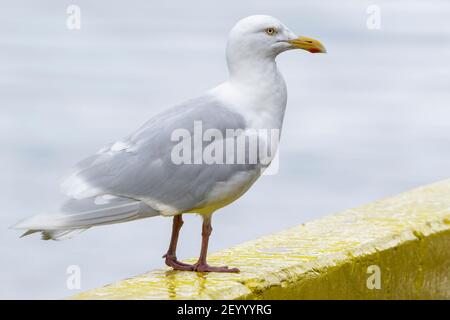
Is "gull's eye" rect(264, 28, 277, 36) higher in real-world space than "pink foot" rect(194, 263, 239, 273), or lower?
higher

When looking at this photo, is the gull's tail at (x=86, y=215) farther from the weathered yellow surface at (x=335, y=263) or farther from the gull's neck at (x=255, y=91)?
the gull's neck at (x=255, y=91)

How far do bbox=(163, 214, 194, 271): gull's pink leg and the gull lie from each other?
158mm

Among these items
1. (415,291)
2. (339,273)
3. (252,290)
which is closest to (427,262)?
(415,291)

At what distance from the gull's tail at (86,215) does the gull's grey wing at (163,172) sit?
0.08ft

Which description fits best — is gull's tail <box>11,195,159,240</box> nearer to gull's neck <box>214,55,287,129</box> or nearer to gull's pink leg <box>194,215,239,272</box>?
gull's pink leg <box>194,215,239,272</box>

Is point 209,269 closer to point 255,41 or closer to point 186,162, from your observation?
point 186,162

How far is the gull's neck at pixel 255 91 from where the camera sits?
15.4ft

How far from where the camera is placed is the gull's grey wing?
4594 millimetres

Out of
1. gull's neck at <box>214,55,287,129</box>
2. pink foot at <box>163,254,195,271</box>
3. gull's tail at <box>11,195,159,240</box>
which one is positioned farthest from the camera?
pink foot at <box>163,254,195,271</box>

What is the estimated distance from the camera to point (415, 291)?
203 inches

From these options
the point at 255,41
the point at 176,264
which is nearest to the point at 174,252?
the point at 176,264

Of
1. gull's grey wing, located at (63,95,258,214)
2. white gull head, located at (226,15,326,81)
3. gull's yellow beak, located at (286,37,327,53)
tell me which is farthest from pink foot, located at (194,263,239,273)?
gull's yellow beak, located at (286,37,327,53)

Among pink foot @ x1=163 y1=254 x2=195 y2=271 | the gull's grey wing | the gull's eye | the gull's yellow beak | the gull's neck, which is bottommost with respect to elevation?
pink foot @ x1=163 y1=254 x2=195 y2=271
